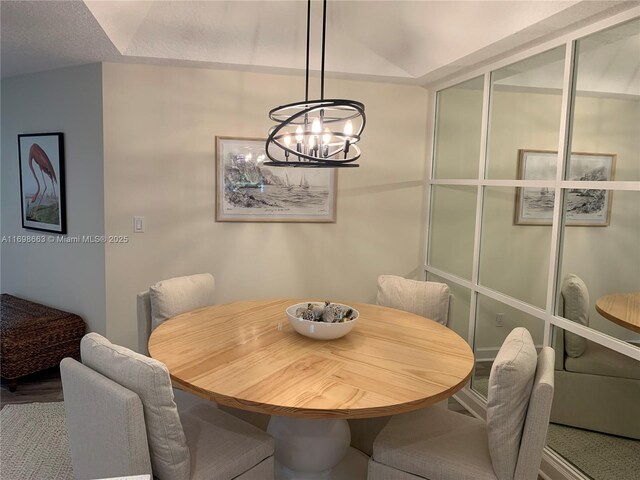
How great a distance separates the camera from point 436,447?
6.38 feet

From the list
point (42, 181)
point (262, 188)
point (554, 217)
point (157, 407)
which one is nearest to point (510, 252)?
Result: point (554, 217)

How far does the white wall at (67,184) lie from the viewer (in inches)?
143

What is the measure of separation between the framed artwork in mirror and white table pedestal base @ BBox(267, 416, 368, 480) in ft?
5.06

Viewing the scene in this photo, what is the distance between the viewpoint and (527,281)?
2.87 meters

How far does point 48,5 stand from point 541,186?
2741 millimetres

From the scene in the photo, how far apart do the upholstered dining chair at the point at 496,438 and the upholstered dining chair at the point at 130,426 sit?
0.59 meters

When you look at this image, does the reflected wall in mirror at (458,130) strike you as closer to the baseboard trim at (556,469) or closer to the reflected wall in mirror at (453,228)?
the reflected wall in mirror at (453,228)

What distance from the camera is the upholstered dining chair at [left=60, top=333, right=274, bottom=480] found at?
160 cm

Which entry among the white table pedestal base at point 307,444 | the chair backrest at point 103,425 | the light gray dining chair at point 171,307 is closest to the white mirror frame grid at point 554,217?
the white table pedestal base at point 307,444

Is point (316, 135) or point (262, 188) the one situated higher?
point (316, 135)

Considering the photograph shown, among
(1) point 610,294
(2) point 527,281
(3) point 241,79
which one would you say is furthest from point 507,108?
(3) point 241,79

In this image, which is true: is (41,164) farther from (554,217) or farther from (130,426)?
(554,217)

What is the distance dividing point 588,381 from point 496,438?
96 cm

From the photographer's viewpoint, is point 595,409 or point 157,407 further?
point 595,409
